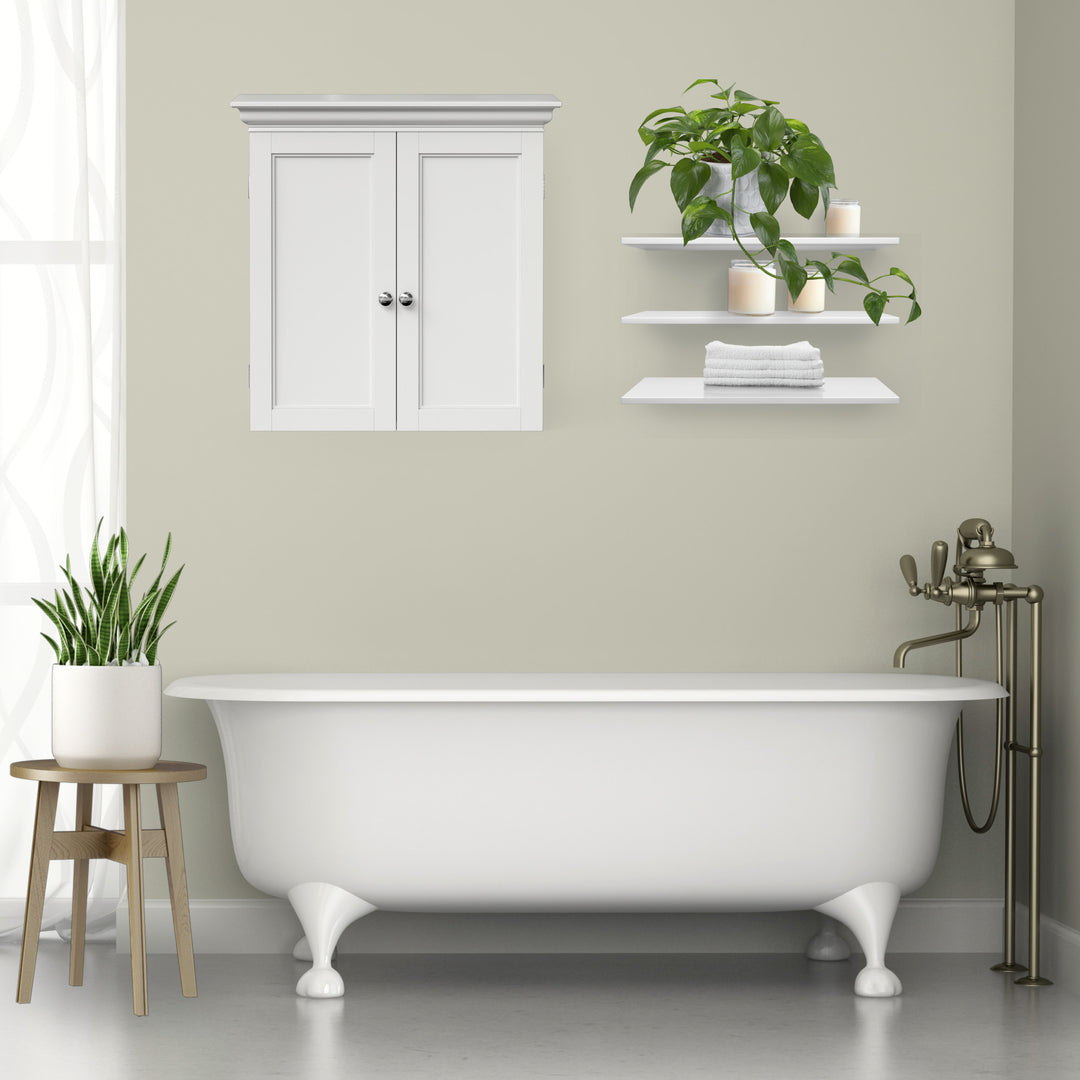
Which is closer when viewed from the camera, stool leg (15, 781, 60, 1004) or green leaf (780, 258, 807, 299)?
stool leg (15, 781, 60, 1004)

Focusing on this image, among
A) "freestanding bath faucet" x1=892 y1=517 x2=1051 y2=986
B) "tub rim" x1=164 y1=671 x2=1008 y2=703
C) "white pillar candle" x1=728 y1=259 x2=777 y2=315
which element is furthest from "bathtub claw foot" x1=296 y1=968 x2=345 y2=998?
"white pillar candle" x1=728 y1=259 x2=777 y2=315

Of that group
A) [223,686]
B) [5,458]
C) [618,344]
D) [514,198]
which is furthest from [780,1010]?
[5,458]

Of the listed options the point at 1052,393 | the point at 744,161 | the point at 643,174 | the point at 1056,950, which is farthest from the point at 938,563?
the point at 643,174

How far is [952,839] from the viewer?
3354mm

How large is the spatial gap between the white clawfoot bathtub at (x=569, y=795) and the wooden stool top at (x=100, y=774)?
183mm

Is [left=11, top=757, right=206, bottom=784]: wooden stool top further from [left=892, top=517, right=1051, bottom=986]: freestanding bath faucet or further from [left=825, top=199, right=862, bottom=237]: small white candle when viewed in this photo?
[left=825, top=199, right=862, bottom=237]: small white candle

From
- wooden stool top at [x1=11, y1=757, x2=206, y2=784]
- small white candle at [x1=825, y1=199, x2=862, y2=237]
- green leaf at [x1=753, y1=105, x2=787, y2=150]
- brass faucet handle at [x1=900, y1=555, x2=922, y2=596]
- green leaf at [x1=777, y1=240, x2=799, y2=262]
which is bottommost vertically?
wooden stool top at [x1=11, y1=757, x2=206, y2=784]

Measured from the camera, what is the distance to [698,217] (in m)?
3.10

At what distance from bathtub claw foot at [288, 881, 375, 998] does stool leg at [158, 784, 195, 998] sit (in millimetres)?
228

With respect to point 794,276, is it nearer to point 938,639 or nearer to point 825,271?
point 825,271

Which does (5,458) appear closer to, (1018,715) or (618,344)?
(618,344)

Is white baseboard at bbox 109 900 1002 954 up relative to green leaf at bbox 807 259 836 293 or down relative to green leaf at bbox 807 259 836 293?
down

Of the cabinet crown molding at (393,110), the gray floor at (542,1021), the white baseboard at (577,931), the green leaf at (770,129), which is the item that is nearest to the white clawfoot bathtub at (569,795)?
the gray floor at (542,1021)

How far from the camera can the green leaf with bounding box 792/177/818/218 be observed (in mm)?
3119
